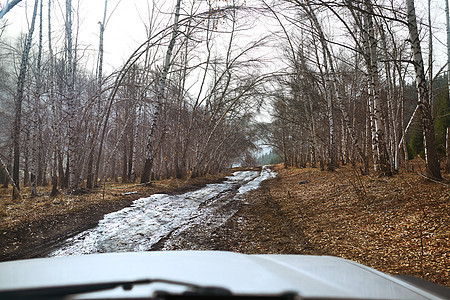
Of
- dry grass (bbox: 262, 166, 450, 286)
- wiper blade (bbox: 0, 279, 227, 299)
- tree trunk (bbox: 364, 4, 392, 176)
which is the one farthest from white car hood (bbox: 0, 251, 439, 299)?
tree trunk (bbox: 364, 4, 392, 176)

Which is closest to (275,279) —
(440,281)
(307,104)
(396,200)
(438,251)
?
(440,281)

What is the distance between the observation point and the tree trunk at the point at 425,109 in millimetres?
7617

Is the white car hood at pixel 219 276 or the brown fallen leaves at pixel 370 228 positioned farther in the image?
the brown fallen leaves at pixel 370 228

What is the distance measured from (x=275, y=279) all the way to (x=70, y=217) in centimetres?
745

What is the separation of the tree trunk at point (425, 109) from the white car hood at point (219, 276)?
781 cm

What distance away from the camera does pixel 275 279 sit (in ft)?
4.07

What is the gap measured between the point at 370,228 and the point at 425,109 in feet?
14.9

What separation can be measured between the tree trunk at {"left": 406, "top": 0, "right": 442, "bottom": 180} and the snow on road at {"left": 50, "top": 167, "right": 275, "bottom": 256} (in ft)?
20.2

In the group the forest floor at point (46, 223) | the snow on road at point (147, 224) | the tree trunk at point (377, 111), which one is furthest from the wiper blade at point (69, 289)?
the tree trunk at point (377, 111)

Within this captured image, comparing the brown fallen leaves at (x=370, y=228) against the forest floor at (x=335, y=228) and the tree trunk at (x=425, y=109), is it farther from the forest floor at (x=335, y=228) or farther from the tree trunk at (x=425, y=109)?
the tree trunk at (x=425, y=109)

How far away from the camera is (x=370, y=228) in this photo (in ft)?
18.7

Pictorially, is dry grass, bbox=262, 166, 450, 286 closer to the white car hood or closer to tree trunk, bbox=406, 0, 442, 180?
tree trunk, bbox=406, 0, 442, 180

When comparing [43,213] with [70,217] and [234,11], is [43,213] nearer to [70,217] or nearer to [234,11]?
[70,217]

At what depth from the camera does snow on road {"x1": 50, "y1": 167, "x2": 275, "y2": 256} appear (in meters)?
4.93
